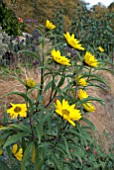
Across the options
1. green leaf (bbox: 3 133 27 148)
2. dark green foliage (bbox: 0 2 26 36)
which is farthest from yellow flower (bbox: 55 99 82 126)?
dark green foliage (bbox: 0 2 26 36)

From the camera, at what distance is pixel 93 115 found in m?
4.16

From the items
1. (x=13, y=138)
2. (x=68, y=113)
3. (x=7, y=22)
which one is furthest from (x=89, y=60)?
(x=7, y=22)

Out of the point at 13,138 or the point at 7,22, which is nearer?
the point at 13,138

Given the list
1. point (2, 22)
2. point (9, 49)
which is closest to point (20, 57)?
point (9, 49)

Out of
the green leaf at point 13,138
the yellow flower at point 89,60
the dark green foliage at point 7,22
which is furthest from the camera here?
the dark green foliage at point 7,22

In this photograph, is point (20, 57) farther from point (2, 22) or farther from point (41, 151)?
point (41, 151)

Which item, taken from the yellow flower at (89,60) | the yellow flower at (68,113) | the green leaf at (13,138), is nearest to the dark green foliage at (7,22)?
the yellow flower at (89,60)

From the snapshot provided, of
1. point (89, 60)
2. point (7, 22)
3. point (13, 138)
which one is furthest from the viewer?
point (7, 22)

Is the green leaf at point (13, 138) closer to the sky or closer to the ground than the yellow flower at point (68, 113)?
closer to the ground

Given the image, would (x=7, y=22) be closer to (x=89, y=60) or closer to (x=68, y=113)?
(x=89, y=60)

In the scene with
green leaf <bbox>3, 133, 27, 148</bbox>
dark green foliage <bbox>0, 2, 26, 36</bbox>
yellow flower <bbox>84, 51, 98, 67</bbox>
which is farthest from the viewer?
dark green foliage <bbox>0, 2, 26, 36</bbox>

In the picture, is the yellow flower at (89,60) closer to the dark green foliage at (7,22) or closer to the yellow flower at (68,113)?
the yellow flower at (68,113)

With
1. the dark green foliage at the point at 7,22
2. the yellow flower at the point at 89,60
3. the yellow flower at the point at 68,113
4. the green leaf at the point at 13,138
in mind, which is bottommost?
the green leaf at the point at 13,138

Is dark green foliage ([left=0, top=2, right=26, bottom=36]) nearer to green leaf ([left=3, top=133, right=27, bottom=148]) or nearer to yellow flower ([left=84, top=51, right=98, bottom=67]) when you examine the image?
yellow flower ([left=84, top=51, right=98, bottom=67])
